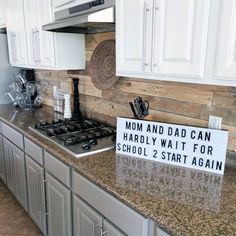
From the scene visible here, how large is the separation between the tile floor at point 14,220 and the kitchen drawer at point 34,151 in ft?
2.58

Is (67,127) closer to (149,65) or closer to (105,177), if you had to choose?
(105,177)

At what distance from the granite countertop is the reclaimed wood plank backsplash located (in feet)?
1.06

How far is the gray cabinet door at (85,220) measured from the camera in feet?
4.68

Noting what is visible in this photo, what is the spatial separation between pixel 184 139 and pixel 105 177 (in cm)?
49

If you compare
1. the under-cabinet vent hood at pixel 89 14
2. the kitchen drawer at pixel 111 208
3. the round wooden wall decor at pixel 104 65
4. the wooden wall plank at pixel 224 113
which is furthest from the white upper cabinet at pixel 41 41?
the wooden wall plank at pixel 224 113

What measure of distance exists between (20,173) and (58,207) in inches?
33.6

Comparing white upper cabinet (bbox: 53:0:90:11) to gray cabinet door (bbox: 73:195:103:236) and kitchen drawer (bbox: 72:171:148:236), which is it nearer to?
kitchen drawer (bbox: 72:171:148:236)

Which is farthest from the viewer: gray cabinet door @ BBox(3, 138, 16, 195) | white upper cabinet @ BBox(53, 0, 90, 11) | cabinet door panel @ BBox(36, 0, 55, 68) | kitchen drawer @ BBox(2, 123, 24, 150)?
gray cabinet door @ BBox(3, 138, 16, 195)

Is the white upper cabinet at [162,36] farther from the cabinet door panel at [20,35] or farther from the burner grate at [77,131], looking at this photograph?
the cabinet door panel at [20,35]

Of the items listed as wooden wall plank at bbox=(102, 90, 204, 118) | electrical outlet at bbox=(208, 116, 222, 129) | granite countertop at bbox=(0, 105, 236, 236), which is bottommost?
granite countertop at bbox=(0, 105, 236, 236)

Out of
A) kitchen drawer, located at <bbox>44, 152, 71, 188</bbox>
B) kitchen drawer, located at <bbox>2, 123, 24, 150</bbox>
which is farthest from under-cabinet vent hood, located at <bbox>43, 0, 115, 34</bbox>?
kitchen drawer, located at <bbox>2, 123, 24, 150</bbox>

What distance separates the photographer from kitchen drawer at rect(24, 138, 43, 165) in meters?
2.01

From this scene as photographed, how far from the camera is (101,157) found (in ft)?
5.36

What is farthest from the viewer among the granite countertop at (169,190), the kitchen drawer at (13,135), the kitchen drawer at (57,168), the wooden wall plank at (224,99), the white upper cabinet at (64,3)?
the kitchen drawer at (13,135)
